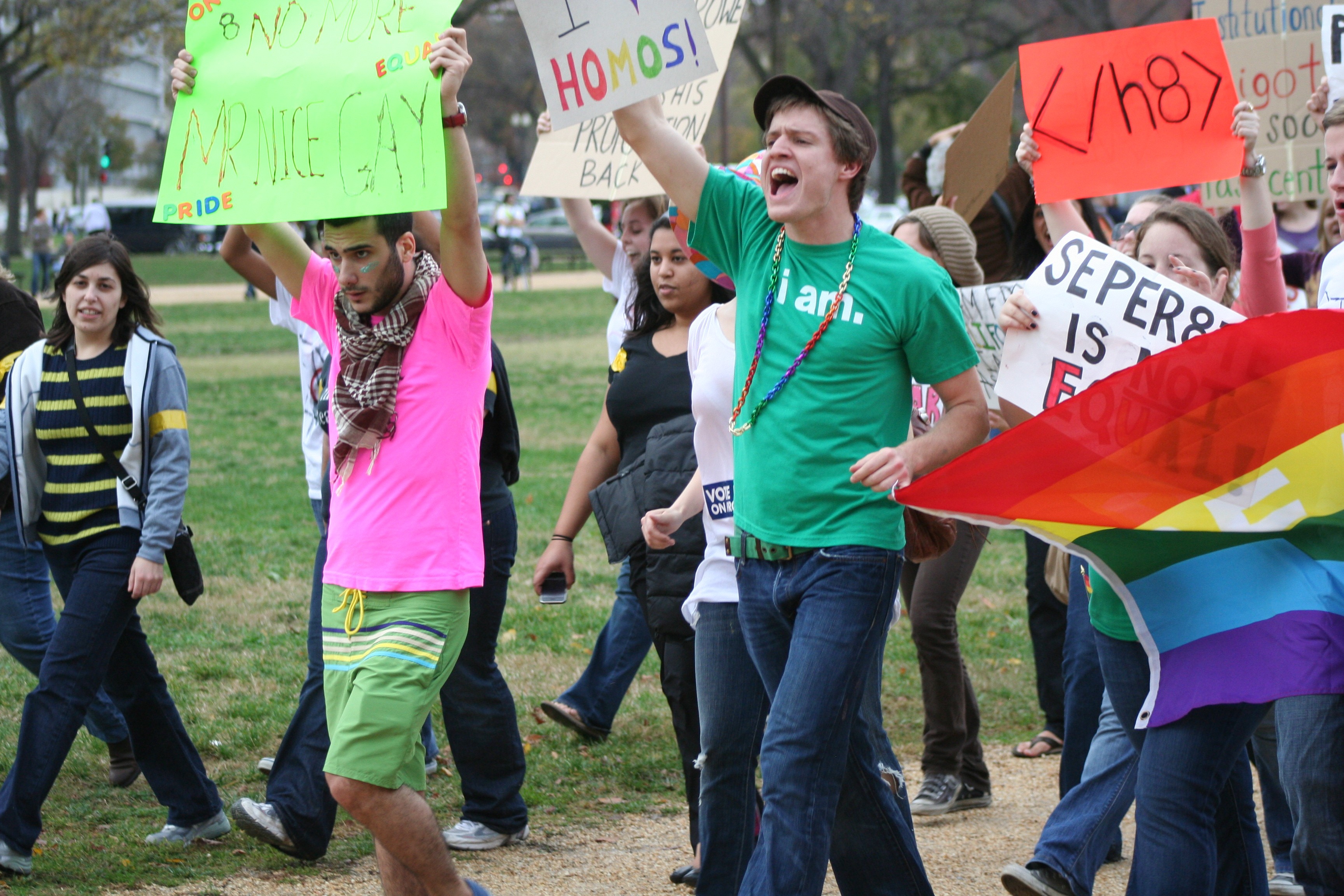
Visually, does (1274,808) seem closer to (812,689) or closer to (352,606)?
(812,689)

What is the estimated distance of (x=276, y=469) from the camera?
12.2 meters

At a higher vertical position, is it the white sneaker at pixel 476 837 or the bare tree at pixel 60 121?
the bare tree at pixel 60 121

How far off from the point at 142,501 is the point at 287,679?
1978 mm

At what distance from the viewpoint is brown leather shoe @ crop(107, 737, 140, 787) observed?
216 inches

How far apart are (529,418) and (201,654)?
7.89m

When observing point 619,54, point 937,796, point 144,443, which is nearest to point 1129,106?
point 619,54

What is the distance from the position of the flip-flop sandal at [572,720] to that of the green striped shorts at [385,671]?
2165mm

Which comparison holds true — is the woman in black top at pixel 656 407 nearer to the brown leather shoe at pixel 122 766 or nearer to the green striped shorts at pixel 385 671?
the green striped shorts at pixel 385 671

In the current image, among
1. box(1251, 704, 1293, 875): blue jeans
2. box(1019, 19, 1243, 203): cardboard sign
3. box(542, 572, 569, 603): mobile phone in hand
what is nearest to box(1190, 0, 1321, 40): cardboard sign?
box(1019, 19, 1243, 203): cardboard sign

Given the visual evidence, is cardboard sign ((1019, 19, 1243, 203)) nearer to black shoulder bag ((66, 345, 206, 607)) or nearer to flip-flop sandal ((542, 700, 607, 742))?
flip-flop sandal ((542, 700, 607, 742))

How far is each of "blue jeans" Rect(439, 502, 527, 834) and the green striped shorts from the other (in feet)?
3.22

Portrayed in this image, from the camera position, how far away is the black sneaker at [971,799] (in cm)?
526

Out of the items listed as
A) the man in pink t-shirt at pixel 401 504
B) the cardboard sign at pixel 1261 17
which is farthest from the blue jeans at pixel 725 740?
the cardboard sign at pixel 1261 17

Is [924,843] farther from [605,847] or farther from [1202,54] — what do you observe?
[1202,54]
